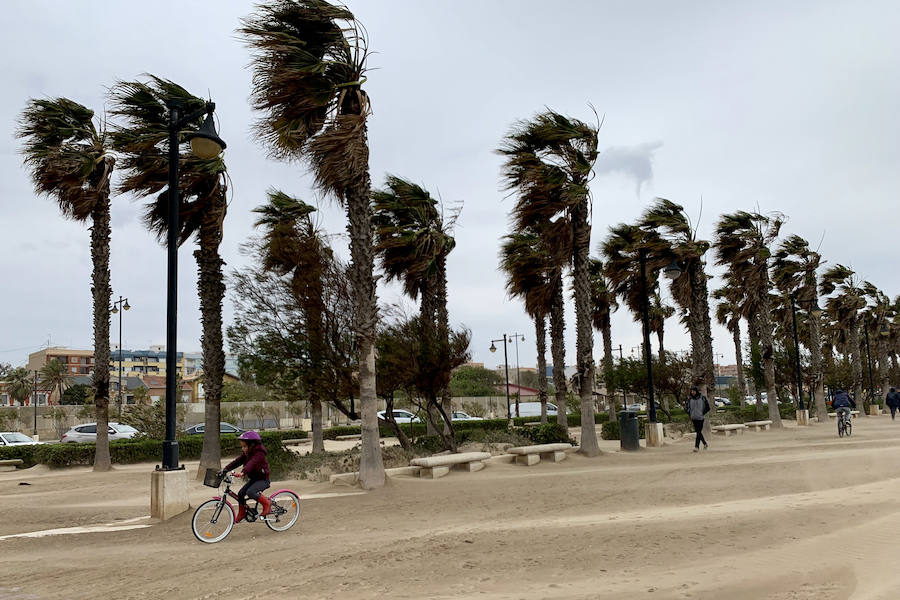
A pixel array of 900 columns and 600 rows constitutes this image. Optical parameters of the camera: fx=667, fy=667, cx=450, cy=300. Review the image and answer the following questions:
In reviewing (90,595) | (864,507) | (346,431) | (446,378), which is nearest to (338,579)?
(90,595)

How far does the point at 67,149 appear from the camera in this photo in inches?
781

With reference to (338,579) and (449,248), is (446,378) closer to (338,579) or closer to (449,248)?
(449,248)

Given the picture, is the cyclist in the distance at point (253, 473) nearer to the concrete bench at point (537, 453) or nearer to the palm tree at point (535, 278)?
the concrete bench at point (537, 453)

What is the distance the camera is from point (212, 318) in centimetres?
1698

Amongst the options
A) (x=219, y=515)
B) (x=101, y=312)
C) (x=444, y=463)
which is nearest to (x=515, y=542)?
(x=219, y=515)

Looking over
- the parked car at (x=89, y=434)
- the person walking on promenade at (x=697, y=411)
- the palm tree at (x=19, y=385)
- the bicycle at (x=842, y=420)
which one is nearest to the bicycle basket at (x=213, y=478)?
the person walking on promenade at (x=697, y=411)

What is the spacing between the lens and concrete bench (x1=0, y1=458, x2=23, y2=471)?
79.0 ft

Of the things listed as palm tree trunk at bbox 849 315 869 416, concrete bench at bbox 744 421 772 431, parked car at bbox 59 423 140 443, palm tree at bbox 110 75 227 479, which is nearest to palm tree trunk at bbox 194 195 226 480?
palm tree at bbox 110 75 227 479

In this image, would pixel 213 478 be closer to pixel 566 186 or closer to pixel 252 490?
pixel 252 490

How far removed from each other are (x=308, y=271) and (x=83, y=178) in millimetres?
8295

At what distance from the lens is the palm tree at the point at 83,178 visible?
1992 centimetres

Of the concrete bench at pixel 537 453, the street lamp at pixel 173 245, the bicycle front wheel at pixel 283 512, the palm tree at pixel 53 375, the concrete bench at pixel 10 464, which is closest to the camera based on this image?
the bicycle front wheel at pixel 283 512

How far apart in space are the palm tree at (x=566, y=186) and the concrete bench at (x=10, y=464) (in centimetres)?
2014

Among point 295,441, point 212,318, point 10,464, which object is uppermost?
point 212,318
